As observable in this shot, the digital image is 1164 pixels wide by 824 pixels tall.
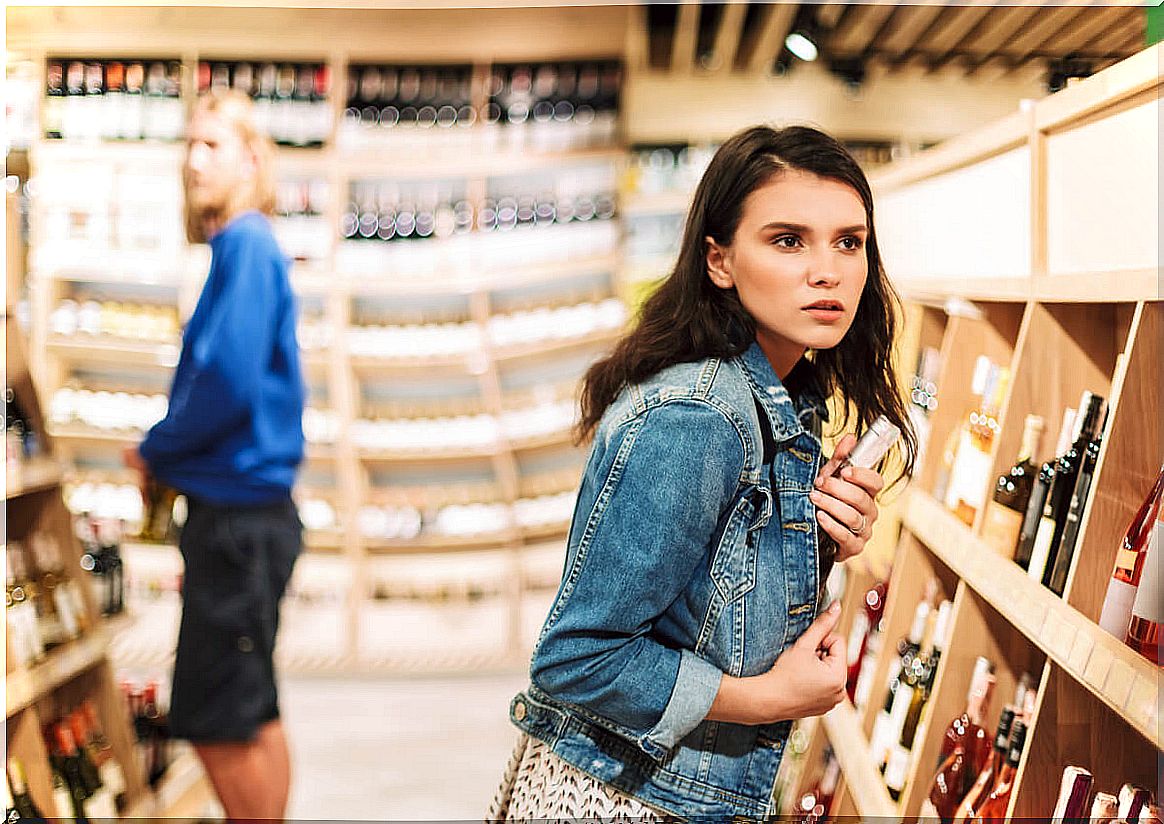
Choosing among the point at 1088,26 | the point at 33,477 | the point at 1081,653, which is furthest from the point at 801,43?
the point at 1081,653

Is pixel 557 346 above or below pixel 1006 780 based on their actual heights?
above

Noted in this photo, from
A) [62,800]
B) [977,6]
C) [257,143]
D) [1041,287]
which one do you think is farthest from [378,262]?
[1041,287]

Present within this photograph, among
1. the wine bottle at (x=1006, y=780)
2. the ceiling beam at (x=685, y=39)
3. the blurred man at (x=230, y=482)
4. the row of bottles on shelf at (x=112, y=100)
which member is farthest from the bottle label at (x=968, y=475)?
the row of bottles on shelf at (x=112, y=100)

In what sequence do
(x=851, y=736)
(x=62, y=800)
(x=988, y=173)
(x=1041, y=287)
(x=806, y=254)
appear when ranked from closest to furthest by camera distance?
(x=806, y=254), (x=1041, y=287), (x=988, y=173), (x=851, y=736), (x=62, y=800)

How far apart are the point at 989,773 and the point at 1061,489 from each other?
498 mm

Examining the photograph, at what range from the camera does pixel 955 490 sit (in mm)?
2176

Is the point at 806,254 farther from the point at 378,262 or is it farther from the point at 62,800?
Answer: the point at 378,262

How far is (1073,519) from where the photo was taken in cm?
160

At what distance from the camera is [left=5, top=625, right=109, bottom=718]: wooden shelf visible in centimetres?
237

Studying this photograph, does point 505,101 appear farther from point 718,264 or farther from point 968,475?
point 718,264

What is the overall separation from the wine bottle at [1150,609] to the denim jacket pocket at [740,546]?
42 cm

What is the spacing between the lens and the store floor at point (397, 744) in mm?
3904

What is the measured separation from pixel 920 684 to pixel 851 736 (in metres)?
0.23

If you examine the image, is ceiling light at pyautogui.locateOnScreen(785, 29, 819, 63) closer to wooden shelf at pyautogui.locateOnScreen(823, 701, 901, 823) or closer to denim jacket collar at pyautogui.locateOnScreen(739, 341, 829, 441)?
wooden shelf at pyautogui.locateOnScreen(823, 701, 901, 823)
